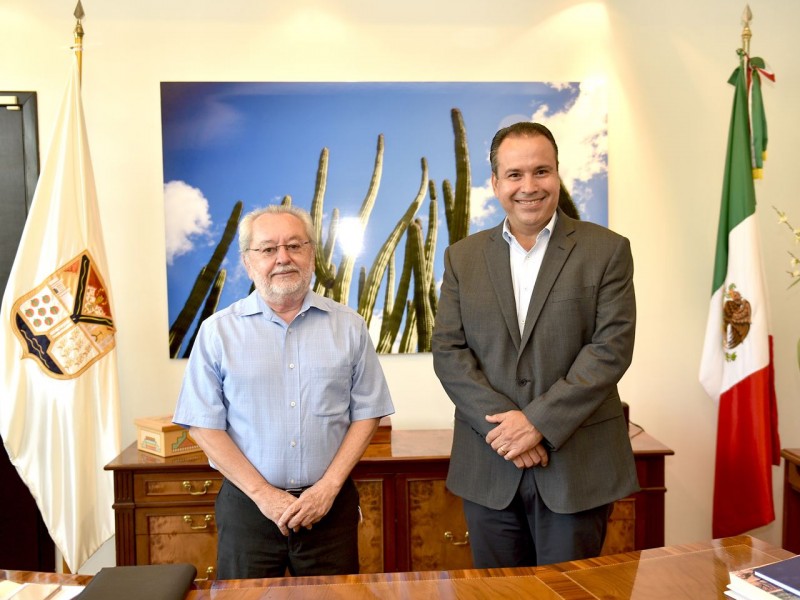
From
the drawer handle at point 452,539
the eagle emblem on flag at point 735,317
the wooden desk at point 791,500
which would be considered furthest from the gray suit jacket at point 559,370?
the eagle emblem on flag at point 735,317

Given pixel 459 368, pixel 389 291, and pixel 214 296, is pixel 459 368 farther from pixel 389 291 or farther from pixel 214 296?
pixel 214 296

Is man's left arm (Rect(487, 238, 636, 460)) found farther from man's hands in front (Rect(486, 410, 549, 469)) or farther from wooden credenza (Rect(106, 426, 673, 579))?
wooden credenza (Rect(106, 426, 673, 579))

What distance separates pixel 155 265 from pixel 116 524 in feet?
3.63

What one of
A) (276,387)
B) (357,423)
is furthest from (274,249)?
(357,423)

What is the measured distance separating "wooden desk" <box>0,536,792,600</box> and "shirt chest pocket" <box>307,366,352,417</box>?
1.87 feet

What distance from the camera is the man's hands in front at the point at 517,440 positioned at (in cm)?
184

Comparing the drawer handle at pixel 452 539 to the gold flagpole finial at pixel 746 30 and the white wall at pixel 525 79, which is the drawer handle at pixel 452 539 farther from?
the gold flagpole finial at pixel 746 30

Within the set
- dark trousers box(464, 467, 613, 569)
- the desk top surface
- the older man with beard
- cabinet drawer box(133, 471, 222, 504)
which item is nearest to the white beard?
the older man with beard

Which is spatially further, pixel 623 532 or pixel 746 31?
pixel 746 31

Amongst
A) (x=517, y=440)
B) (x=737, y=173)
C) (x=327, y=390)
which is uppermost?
(x=737, y=173)

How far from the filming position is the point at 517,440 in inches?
72.6

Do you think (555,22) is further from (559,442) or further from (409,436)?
(559,442)

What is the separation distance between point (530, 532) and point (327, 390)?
680mm

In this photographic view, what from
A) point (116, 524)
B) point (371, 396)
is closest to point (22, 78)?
point (116, 524)
